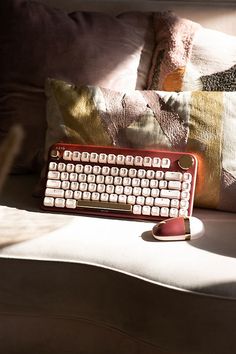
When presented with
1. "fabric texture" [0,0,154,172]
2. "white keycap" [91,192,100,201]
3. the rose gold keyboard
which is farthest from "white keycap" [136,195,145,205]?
"fabric texture" [0,0,154,172]

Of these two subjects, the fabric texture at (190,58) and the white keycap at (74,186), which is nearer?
the white keycap at (74,186)

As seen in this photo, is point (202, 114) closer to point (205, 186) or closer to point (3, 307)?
point (205, 186)

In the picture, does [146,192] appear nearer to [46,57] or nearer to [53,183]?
[53,183]

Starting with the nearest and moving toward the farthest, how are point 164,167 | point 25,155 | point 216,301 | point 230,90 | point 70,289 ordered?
point 216,301
point 70,289
point 164,167
point 230,90
point 25,155

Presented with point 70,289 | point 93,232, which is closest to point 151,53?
point 93,232

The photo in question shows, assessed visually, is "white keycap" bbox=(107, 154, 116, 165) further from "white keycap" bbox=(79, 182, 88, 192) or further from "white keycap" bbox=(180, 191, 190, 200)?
"white keycap" bbox=(180, 191, 190, 200)

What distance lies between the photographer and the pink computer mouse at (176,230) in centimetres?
127

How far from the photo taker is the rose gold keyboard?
4.55ft

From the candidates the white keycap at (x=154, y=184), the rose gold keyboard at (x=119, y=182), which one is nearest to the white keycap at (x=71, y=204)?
the rose gold keyboard at (x=119, y=182)

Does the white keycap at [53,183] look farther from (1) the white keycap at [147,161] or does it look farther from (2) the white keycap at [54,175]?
Answer: (1) the white keycap at [147,161]

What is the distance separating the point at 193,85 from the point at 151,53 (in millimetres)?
206

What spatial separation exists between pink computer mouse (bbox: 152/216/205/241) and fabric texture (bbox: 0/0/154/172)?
0.51 meters

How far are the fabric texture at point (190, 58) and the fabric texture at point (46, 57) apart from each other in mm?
74

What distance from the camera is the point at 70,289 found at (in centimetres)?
125
